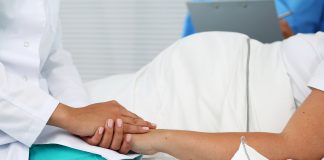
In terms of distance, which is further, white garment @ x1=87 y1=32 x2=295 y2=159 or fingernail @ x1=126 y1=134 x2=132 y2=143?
white garment @ x1=87 y1=32 x2=295 y2=159

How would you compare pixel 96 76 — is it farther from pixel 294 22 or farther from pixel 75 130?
pixel 75 130

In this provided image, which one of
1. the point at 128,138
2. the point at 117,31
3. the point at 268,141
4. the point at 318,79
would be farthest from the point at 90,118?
the point at 117,31

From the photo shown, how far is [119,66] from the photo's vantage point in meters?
3.46

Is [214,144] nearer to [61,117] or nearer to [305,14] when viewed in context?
[61,117]

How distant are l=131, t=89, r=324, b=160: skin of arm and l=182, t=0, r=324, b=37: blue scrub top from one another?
1164mm

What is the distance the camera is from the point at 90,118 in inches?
49.1

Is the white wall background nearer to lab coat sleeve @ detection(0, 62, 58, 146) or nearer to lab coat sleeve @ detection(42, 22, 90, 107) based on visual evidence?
lab coat sleeve @ detection(42, 22, 90, 107)

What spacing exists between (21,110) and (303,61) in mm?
778

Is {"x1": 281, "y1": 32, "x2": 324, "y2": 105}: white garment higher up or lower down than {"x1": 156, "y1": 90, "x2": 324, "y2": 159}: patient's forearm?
higher up

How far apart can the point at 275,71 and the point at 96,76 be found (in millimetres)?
2160

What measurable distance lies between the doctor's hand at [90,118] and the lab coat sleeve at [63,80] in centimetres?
19

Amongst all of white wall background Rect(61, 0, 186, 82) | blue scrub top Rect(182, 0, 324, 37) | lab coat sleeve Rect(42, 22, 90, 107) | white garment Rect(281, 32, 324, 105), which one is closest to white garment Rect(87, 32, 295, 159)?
white garment Rect(281, 32, 324, 105)

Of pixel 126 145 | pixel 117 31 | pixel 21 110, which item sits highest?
pixel 21 110

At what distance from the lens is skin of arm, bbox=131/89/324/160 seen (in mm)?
1246
